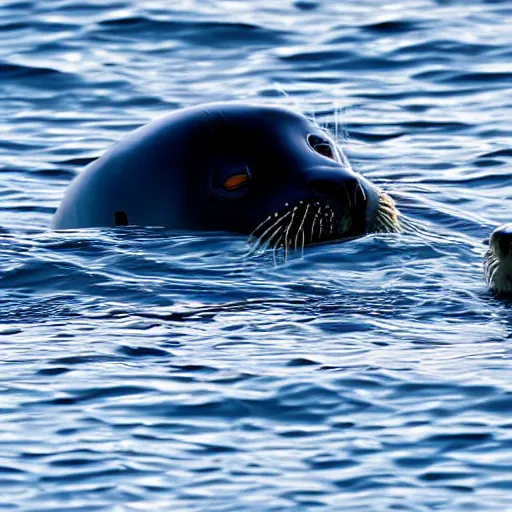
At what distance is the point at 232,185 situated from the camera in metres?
10.6

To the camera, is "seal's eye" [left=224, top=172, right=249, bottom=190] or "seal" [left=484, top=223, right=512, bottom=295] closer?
"seal" [left=484, top=223, right=512, bottom=295]

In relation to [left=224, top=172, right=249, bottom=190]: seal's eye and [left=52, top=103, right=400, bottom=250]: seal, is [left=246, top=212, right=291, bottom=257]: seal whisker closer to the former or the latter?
[left=52, top=103, right=400, bottom=250]: seal

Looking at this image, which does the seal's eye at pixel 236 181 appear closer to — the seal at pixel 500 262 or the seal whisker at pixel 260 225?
the seal whisker at pixel 260 225

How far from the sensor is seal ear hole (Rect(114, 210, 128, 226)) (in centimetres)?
1068

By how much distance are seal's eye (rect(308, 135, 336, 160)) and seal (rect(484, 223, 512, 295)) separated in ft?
5.75

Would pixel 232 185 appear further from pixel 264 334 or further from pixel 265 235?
pixel 264 334

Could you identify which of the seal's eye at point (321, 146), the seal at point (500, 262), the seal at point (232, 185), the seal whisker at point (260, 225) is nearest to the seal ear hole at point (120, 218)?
the seal at point (232, 185)

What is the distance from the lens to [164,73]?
16.8 m

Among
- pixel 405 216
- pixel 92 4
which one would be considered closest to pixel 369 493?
pixel 405 216

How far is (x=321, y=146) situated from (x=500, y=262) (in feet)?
6.80

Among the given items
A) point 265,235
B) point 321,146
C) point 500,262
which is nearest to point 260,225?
point 265,235

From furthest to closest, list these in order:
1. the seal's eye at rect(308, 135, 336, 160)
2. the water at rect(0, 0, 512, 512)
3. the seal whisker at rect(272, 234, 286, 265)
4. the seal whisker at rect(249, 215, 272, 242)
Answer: the seal's eye at rect(308, 135, 336, 160) → the seal whisker at rect(249, 215, 272, 242) → the seal whisker at rect(272, 234, 286, 265) → the water at rect(0, 0, 512, 512)

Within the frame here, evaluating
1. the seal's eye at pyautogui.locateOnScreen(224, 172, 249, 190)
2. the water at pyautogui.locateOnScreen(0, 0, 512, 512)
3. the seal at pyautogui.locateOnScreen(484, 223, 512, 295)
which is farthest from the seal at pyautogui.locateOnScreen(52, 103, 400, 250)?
the seal at pyautogui.locateOnScreen(484, 223, 512, 295)

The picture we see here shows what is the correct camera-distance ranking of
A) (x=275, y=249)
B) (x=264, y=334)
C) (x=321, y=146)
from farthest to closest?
(x=321, y=146) → (x=275, y=249) → (x=264, y=334)
